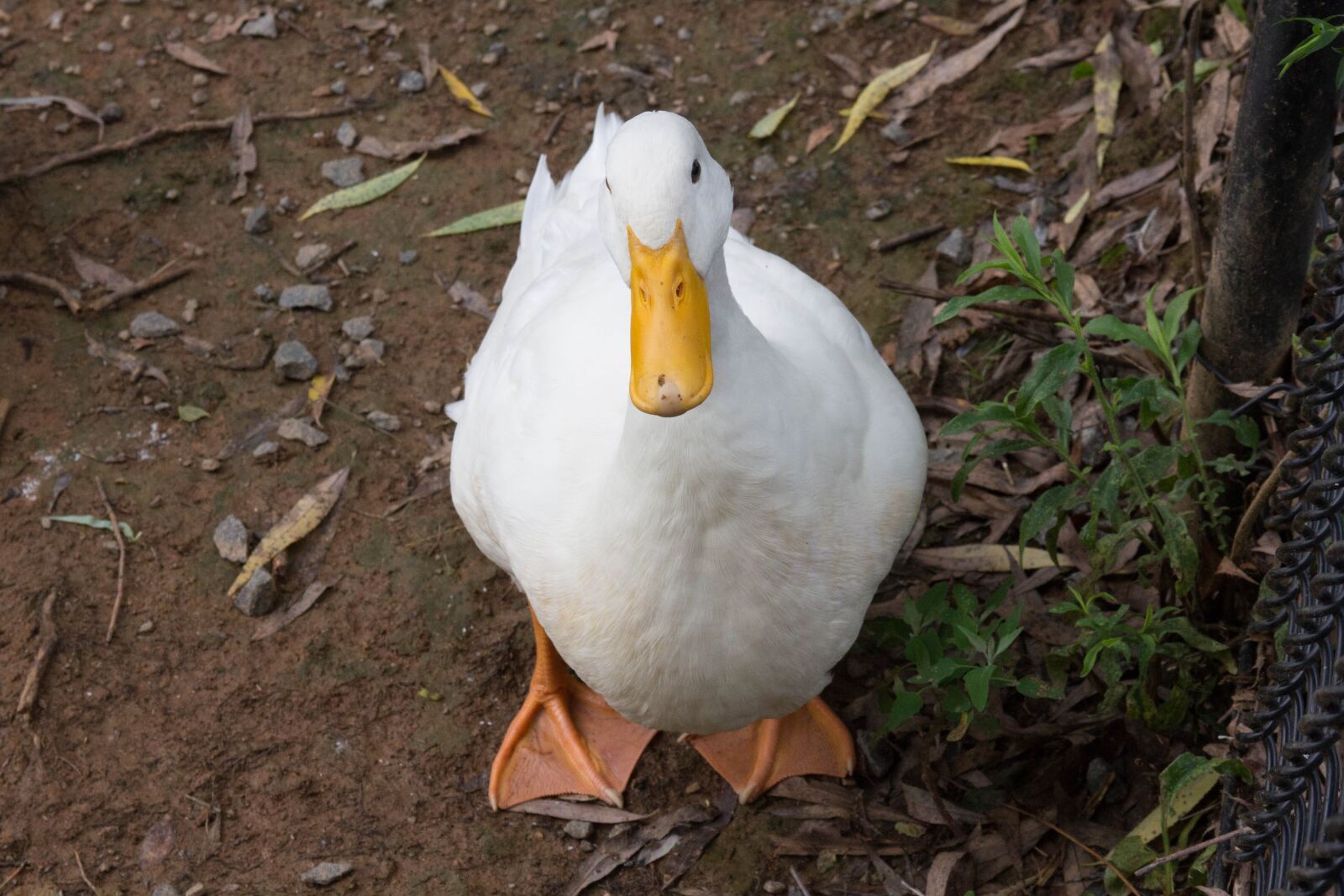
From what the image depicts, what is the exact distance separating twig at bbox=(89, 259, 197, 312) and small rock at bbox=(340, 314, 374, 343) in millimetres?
688

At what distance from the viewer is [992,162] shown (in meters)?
4.39

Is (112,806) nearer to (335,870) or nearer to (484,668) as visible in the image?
(335,870)

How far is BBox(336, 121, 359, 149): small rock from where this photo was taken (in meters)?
4.85

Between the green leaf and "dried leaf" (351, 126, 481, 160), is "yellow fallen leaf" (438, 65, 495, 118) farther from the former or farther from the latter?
the green leaf

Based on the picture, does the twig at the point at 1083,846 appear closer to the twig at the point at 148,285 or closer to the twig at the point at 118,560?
the twig at the point at 118,560

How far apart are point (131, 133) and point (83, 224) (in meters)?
0.50

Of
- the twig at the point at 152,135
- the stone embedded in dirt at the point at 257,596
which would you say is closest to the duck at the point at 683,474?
the stone embedded in dirt at the point at 257,596

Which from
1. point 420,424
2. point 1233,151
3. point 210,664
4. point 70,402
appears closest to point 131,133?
point 70,402

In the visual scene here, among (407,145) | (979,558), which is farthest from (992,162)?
(407,145)

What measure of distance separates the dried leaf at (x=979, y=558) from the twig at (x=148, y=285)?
289cm

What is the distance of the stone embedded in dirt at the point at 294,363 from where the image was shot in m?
4.18

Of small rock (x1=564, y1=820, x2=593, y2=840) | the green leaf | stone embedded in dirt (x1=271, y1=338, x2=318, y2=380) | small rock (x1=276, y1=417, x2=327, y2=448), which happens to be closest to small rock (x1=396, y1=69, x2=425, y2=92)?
the green leaf

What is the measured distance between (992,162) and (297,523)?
9.08ft

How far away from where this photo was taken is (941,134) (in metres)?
4.56
